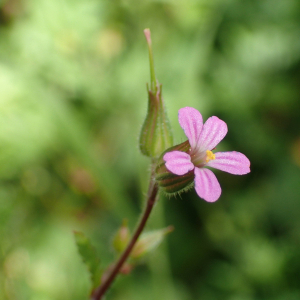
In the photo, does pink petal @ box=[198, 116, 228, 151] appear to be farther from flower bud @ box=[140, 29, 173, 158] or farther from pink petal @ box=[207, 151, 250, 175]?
flower bud @ box=[140, 29, 173, 158]

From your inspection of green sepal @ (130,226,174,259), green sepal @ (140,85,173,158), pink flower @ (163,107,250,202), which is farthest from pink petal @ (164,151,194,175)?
green sepal @ (130,226,174,259)

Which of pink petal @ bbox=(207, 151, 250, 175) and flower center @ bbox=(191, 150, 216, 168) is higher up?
pink petal @ bbox=(207, 151, 250, 175)

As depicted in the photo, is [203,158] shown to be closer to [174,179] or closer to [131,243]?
[174,179]

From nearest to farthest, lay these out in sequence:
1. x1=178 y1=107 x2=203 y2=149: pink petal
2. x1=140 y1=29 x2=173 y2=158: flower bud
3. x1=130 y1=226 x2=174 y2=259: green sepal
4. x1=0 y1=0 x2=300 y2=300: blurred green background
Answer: x1=178 y1=107 x2=203 y2=149: pink petal → x1=140 y1=29 x2=173 y2=158: flower bud → x1=130 y1=226 x2=174 y2=259: green sepal → x1=0 y1=0 x2=300 y2=300: blurred green background

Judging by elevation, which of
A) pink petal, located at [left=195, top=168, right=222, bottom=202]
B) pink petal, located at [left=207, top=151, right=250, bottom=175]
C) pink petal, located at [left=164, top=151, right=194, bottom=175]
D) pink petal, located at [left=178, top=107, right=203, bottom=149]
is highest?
pink petal, located at [left=178, top=107, right=203, bottom=149]

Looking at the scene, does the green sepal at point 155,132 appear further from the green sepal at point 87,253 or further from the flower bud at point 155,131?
the green sepal at point 87,253

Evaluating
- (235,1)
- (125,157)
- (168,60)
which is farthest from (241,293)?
(235,1)

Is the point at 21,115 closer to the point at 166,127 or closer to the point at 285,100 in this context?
the point at 166,127
